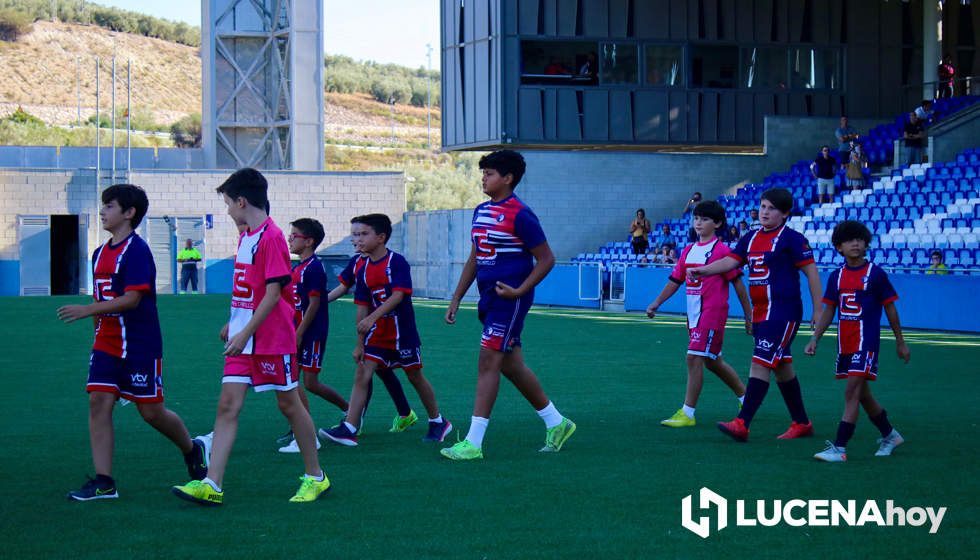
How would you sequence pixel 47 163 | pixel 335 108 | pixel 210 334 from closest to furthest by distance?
pixel 210 334 → pixel 47 163 → pixel 335 108

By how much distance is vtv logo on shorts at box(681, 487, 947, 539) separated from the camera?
622 cm

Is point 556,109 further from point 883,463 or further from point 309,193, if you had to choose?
point 883,463

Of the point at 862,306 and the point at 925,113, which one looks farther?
the point at 925,113

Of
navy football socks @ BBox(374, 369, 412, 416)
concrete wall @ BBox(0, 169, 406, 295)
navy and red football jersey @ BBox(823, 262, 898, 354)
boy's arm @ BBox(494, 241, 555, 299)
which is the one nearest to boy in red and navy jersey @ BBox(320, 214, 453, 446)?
navy football socks @ BBox(374, 369, 412, 416)

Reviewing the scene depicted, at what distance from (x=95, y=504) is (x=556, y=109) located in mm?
31291

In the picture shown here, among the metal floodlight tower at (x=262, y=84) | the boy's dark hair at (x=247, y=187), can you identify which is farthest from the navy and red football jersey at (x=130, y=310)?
the metal floodlight tower at (x=262, y=84)

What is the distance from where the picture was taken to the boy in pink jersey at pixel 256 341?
662 cm

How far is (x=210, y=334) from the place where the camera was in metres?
21.3

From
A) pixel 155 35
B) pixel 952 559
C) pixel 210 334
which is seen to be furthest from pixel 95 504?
pixel 155 35

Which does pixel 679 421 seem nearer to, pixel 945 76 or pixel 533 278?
pixel 533 278

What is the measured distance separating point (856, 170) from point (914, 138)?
75.1 inches

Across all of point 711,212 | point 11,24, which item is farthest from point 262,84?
point 11,24

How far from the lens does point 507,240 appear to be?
836 centimetres

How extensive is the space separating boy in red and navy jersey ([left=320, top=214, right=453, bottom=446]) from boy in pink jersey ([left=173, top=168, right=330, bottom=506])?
2.27 meters
